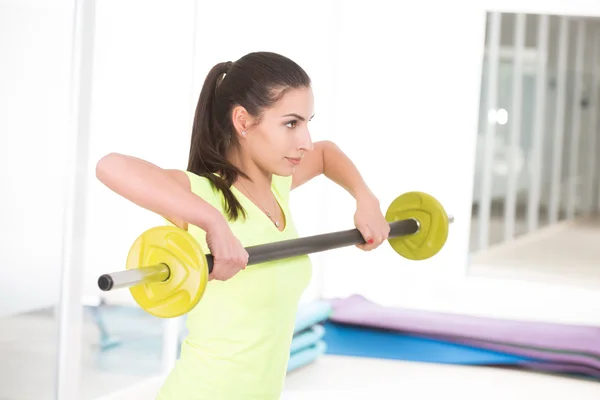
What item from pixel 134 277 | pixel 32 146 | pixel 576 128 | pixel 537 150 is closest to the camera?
pixel 134 277

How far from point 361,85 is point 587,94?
7746mm

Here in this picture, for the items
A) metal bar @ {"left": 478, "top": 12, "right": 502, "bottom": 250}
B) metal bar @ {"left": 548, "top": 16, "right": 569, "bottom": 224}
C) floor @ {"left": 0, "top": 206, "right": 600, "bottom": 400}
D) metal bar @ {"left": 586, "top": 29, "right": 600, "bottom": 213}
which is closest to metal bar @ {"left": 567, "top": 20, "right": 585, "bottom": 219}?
metal bar @ {"left": 586, "top": 29, "right": 600, "bottom": 213}

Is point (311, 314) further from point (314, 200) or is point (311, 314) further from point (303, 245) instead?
point (303, 245)

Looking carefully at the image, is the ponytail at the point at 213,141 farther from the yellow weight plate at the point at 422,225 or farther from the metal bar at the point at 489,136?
the metal bar at the point at 489,136

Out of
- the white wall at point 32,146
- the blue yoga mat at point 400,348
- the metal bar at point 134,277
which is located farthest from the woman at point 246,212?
the blue yoga mat at point 400,348

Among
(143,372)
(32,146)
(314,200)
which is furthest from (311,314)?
(32,146)

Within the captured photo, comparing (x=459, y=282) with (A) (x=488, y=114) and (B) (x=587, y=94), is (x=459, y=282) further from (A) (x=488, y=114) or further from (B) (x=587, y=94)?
(B) (x=587, y=94)

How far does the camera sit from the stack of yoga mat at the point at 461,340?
453cm

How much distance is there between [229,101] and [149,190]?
15.8 inches

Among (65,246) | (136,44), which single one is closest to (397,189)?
(136,44)

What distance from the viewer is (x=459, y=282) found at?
547 centimetres

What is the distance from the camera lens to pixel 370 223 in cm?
213

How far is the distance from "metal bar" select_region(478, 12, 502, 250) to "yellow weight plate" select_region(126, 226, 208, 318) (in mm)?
6260

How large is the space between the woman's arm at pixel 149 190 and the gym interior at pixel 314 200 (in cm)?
108
